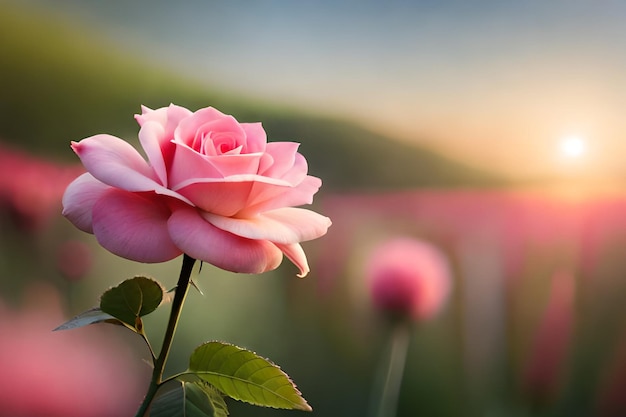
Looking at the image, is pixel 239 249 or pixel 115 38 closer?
pixel 239 249

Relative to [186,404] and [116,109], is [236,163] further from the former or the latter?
[116,109]

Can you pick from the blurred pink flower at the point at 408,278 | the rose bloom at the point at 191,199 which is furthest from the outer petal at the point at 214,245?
the blurred pink flower at the point at 408,278

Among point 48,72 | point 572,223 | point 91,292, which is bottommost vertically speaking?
point 91,292

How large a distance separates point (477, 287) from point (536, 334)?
0.32 feet

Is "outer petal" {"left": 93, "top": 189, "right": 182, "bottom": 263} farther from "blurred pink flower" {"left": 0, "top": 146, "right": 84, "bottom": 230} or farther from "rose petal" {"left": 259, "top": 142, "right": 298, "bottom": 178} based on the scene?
"blurred pink flower" {"left": 0, "top": 146, "right": 84, "bottom": 230}

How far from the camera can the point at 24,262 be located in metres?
0.74

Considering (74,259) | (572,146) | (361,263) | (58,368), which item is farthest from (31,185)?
(572,146)

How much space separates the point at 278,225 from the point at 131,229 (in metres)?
0.07

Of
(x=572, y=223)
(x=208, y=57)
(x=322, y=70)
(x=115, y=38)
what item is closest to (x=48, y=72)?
(x=115, y=38)

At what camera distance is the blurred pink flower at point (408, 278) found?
758mm

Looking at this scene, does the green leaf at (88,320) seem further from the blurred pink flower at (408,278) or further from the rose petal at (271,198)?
the blurred pink flower at (408,278)

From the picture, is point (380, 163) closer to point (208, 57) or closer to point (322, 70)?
point (322, 70)

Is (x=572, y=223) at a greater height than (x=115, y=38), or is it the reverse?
(x=115, y=38)

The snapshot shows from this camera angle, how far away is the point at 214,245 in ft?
0.93
